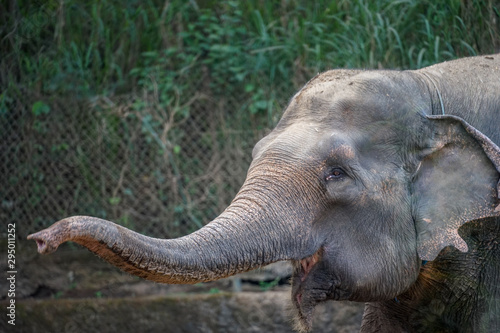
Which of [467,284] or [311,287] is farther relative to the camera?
[467,284]

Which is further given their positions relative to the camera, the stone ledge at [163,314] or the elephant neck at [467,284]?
the stone ledge at [163,314]

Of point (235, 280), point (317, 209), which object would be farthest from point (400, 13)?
point (317, 209)

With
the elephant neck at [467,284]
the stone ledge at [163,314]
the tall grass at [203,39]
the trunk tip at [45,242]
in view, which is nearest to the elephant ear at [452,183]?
the elephant neck at [467,284]

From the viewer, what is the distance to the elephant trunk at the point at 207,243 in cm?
214

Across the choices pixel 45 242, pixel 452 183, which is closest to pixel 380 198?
pixel 452 183

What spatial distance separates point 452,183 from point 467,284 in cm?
48

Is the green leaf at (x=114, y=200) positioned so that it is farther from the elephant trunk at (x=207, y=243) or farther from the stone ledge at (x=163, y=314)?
the elephant trunk at (x=207, y=243)

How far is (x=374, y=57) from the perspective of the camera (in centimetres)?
575

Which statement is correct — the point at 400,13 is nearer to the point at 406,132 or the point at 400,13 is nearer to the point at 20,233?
the point at 406,132

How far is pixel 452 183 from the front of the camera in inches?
114

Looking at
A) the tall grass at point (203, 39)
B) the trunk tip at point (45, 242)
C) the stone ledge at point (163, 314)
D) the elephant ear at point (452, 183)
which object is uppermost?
the tall grass at point (203, 39)

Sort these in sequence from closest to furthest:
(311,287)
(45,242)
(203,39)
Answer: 1. (45,242)
2. (311,287)
3. (203,39)

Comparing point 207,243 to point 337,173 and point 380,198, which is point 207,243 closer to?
point 337,173

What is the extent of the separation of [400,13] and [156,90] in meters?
2.40
